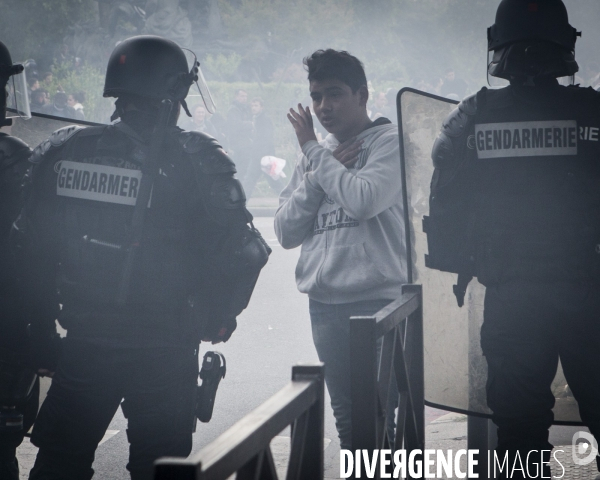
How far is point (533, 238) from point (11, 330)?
170cm

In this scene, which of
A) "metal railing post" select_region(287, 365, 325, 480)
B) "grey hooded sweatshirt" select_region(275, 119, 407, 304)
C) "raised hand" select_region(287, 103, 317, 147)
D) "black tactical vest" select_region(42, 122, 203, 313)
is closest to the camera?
"metal railing post" select_region(287, 365, 325, 480)

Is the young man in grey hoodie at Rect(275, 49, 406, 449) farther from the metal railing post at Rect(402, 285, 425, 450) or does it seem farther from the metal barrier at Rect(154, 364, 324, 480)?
the metal barrier at Rect(154, 364, 324, 480)

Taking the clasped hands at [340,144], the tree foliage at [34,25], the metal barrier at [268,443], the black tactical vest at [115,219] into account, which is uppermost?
the tree foliage at [34,25]

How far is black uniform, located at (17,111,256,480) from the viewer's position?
2.47m

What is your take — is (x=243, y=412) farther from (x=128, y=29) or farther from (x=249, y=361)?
(x=128, y=29)

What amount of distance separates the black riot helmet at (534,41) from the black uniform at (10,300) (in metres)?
1.58

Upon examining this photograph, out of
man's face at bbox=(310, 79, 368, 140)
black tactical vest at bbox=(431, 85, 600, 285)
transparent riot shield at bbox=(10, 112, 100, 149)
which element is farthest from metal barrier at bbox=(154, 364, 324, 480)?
transparent riot shield at bbox=(10, 112, 100, 149)

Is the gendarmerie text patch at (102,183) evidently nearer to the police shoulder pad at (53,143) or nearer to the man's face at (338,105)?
the police shoulder pad at (53,143)

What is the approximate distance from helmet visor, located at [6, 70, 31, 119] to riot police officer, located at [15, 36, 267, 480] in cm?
61

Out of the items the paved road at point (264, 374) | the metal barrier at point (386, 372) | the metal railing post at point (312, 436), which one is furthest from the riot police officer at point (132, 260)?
the paved road at point (264, 374)

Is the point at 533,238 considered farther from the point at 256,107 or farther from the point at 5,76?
the point at 256,107

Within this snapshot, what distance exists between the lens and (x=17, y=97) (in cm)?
321

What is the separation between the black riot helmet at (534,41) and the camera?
2.57m

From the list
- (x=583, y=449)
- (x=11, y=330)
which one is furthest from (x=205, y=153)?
(x=583, y=449)
